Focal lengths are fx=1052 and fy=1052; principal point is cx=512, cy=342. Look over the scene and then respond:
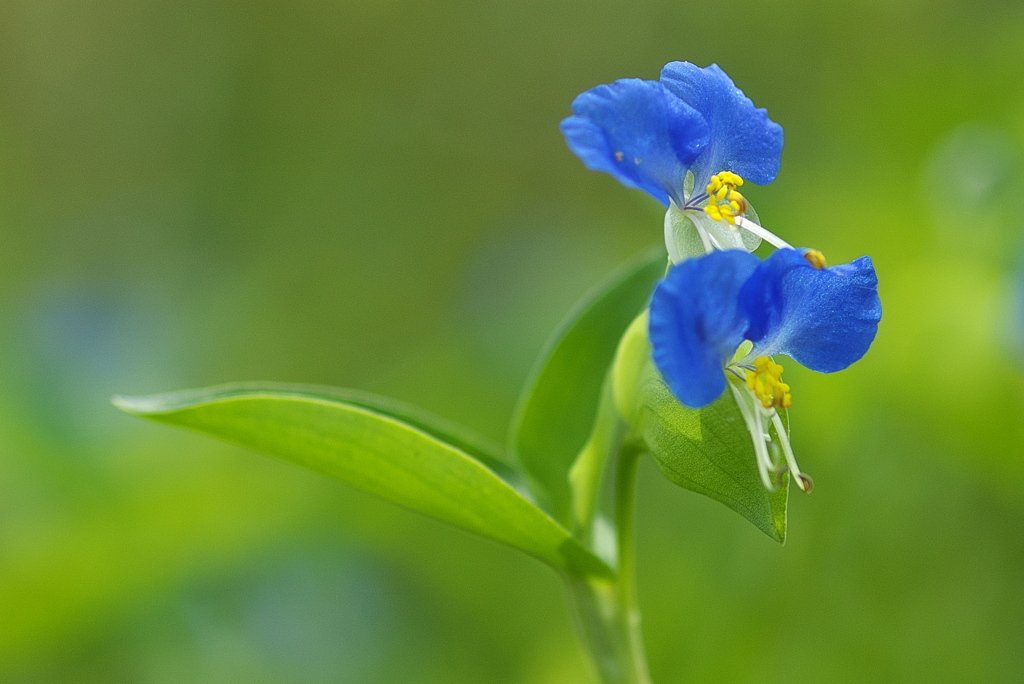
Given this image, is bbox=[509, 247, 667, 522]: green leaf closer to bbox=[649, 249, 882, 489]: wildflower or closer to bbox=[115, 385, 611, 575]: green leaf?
bbox=[115, 385, 611, 575]: green leaf

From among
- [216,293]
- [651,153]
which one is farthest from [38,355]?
[651,153]

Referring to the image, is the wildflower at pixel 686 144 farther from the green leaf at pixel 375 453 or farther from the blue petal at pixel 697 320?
the green leaf at pixel 375 453

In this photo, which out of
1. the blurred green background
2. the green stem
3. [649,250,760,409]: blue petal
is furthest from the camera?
the blurred green background

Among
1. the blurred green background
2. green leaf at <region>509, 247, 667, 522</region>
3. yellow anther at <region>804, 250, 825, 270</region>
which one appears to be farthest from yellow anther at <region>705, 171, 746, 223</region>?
the blurred green background

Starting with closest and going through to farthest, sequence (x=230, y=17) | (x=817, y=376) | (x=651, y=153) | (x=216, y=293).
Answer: (x=651, y=153), (x=817, y=376), (x=216, y=293), (x=230, y=17)

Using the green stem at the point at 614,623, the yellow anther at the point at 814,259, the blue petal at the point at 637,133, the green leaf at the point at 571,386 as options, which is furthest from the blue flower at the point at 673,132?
the green stem at the point at 614,623

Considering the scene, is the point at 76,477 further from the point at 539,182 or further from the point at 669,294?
the point at 539,182

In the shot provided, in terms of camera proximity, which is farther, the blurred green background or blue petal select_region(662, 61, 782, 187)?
the blurred green background
